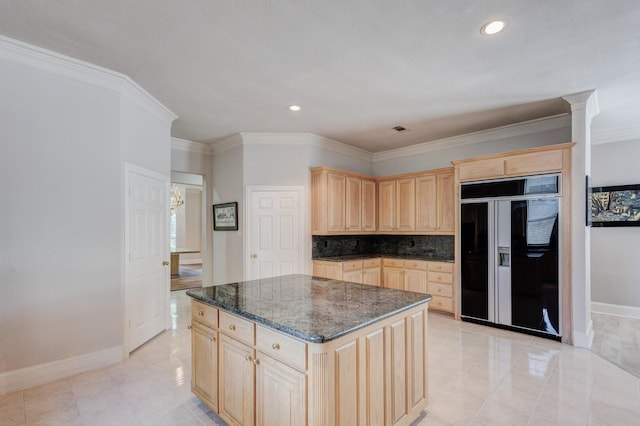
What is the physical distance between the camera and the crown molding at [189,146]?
208 inches

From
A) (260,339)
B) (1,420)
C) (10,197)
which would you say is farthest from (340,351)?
(10,197)

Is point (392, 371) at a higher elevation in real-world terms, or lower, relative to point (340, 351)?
lower

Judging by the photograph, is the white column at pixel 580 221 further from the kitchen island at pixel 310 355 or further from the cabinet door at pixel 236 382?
the cabinet door at pixel 236 382

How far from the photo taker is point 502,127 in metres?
4.66

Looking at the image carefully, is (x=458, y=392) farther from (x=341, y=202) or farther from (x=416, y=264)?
(x=341, y=202)

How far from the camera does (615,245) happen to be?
4793mm

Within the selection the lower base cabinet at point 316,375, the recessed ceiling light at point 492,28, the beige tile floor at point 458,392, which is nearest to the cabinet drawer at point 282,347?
the lower base cabinet at point 316,375

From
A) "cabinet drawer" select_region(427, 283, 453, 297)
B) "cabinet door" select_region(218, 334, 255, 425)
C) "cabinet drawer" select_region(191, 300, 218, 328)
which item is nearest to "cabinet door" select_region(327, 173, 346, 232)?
"cabinet drawer" select_region(427, 283, 453, 297)

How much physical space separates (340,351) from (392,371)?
553 mm

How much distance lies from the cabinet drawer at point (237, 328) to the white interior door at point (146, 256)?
177cm

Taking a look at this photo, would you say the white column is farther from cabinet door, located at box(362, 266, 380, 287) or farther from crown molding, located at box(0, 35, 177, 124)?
crown molding, located at box(0, 35, 177, 124)

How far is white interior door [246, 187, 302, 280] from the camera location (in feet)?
16.2

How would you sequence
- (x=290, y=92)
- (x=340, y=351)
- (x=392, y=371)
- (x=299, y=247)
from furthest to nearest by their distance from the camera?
(x=299, y=247)
(x=290, y=92)
(x=392, y=371)
(x=340, y=351)

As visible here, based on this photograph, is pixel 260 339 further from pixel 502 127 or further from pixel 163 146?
pixel 502 127
